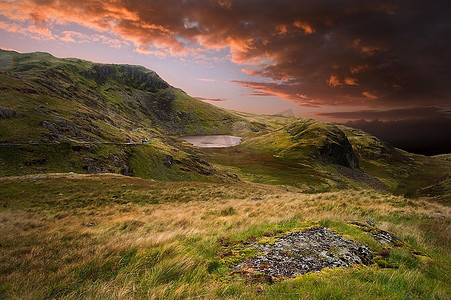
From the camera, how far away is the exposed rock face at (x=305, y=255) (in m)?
6.00

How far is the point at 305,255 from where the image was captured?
6.71 metres

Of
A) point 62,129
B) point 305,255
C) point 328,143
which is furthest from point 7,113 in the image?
point 328,143

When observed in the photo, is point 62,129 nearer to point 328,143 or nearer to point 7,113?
point 7,113

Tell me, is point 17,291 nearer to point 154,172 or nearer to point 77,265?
point 77,265

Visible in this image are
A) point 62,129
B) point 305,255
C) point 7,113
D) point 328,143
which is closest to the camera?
point 305,255

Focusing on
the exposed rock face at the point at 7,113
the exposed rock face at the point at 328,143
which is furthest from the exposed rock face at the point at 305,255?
the exposed rock face at the point at 328,143

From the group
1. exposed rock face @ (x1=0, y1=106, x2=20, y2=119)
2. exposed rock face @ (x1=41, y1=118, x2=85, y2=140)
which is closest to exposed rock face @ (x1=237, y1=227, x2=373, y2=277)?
exposed rock face @ (x1=41, y1=118, x2=85, y2=140)

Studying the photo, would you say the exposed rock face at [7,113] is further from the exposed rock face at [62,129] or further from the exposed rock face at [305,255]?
the exposed rock face at [305,255]

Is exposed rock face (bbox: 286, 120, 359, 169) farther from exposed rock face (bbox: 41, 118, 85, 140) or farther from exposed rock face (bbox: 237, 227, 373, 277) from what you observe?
exposed rock face (bbox: 237, 227, 373, 277)

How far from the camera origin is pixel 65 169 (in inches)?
2019

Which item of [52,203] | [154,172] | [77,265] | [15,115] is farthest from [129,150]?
[77,265]

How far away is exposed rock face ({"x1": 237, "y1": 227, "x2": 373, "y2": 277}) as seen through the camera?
6.00 m

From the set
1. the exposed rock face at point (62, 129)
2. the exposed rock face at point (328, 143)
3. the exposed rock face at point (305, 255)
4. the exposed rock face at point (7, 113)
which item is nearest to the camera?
the exposed rock face at point (305, 255)

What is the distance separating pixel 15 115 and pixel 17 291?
8205 cm
